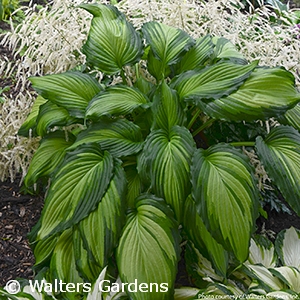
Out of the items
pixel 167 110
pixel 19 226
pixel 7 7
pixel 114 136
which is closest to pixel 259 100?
pixel 167 110

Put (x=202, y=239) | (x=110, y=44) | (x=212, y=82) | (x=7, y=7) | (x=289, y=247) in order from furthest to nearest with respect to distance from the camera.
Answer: (x=7, y=7) < (x=110, y=44) < (x=289, y=247) < (x=212, y=82) < (x=202, y=239)

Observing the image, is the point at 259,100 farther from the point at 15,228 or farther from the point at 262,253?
the point at 15,228

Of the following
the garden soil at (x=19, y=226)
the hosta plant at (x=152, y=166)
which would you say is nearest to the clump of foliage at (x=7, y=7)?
the garden soil at (x=19, y=226)

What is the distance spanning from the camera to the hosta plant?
1229mm

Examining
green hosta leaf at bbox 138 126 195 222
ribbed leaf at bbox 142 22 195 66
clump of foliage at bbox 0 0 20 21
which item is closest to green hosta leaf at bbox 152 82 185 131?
green hosta leaf at bbox 138 126 195 222

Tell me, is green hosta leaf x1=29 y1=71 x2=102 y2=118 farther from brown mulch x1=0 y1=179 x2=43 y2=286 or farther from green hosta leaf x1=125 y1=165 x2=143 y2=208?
brown mulch x1=0 y1=179 x2=43 y2=286

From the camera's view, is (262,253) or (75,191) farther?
(262,253)

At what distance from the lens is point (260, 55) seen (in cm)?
191

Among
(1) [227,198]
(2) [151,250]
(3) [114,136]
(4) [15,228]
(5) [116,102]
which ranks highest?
(5) [116,102]

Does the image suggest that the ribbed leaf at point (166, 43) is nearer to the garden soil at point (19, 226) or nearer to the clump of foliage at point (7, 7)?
the garden soil at point (19, 226)

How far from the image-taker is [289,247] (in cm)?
Result: 155

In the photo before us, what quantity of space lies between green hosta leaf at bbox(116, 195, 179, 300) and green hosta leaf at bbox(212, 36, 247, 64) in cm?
71

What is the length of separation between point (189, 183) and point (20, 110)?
1.03m

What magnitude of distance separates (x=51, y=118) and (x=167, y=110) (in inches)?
18.6
